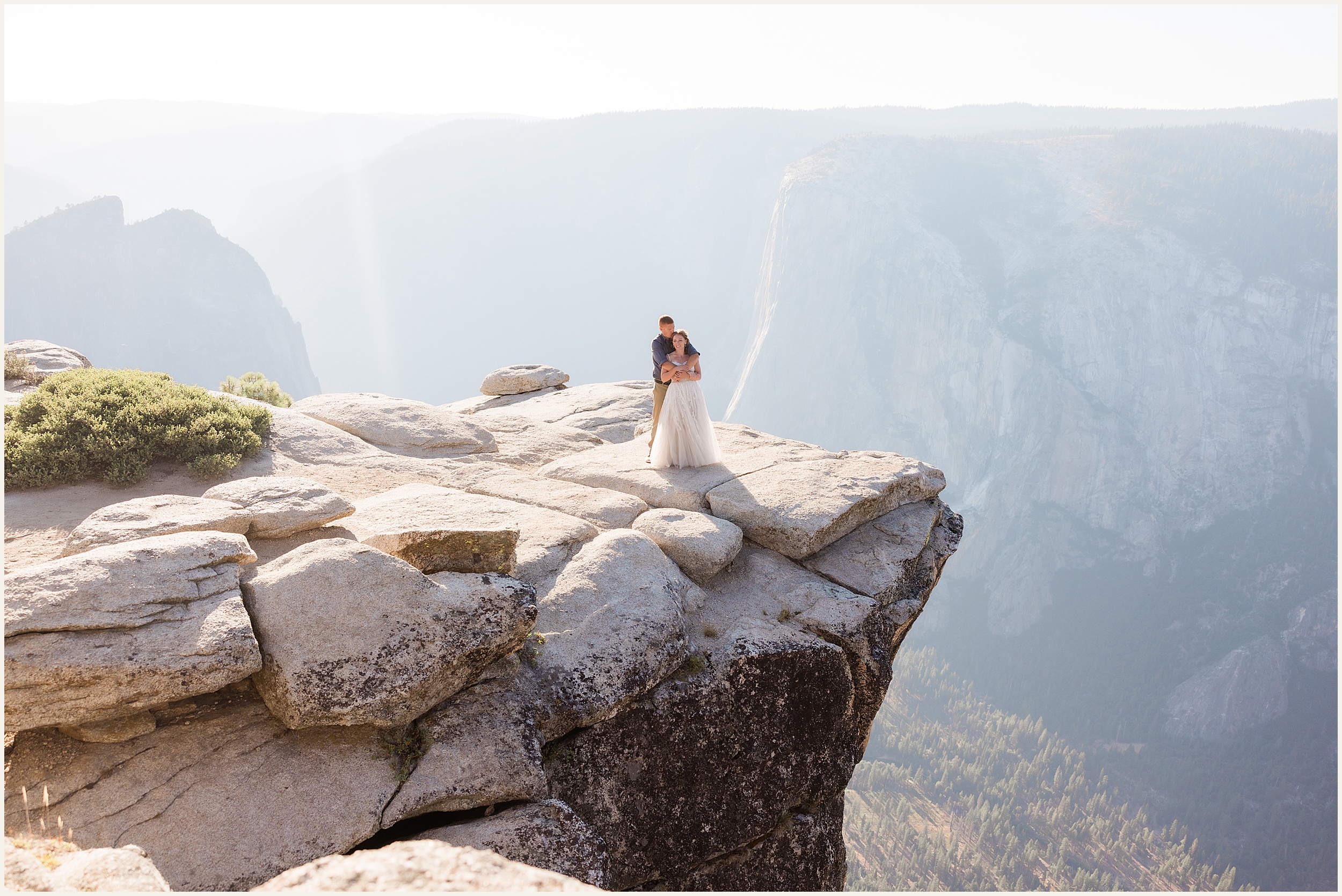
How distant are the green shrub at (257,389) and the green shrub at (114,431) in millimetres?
7050

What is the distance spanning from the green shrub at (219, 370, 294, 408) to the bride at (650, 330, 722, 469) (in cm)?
1236

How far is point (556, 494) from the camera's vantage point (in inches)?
483

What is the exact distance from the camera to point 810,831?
368 inches

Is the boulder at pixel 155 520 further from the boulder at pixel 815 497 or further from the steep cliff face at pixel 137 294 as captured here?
the steep cliff face at pixel 137 294

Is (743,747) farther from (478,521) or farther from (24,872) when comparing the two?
(24,872)

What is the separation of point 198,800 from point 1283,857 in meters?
113

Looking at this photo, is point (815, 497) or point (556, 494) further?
point (556, 494)

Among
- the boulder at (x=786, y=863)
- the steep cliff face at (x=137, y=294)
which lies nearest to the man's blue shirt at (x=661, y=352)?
the boulder at (x=786, y=863)

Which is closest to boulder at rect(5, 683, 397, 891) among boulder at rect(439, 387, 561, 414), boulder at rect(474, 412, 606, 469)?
boulder at rect(474, 412, 606, 469)

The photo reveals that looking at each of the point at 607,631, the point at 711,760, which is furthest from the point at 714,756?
the point at 607,631

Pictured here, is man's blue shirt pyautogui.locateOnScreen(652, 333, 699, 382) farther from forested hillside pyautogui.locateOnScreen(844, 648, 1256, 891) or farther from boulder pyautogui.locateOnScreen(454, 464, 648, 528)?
forested hillside pyautogui.locateOnScreen(844, 648, 1256, 891)

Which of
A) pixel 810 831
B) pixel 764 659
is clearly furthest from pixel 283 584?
pixel 810 831

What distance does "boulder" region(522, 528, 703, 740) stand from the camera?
7973mm

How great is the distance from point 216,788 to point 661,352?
9.51 m
